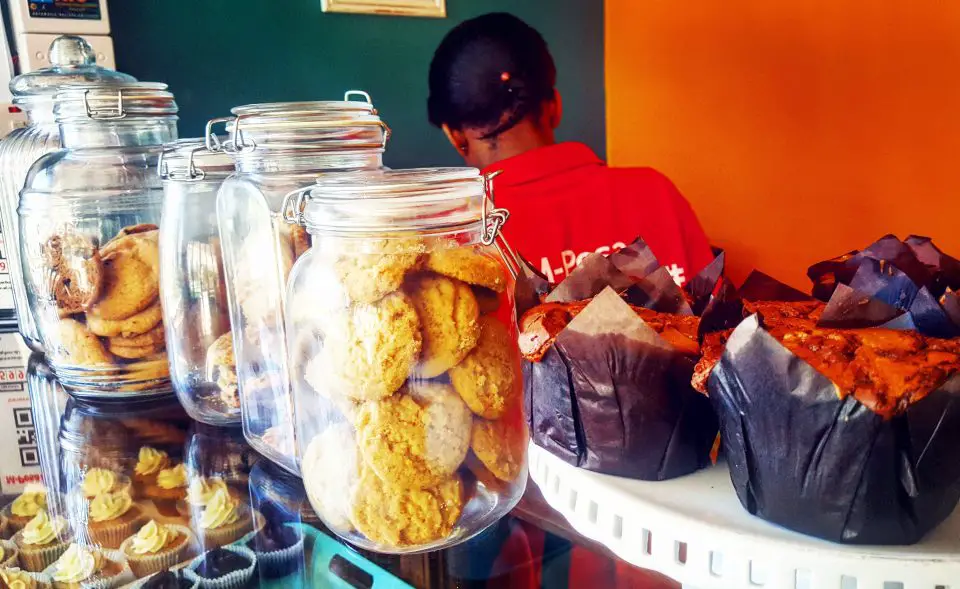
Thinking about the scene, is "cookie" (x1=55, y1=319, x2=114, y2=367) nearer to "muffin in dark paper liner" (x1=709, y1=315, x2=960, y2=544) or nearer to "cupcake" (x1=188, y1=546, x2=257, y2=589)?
"cupcake" (x1=188, y1=546, x2=257, y2=589)

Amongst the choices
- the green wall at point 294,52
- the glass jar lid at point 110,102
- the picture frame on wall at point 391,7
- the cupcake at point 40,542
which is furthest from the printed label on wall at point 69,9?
the cupcake at point 40,542

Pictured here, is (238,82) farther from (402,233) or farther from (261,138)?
(402,233)

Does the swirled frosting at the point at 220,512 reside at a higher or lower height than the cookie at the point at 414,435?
lower

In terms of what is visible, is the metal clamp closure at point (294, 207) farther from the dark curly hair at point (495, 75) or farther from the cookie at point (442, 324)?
the dark curly hair at point (495, 75)

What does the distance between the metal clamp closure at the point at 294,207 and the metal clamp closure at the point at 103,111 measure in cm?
34

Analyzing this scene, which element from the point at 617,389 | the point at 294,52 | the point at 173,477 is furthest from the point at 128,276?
the point at 294,52

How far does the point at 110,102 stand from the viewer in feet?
2.99

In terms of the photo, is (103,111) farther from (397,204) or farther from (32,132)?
(397,204)

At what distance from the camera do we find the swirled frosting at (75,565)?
61cm

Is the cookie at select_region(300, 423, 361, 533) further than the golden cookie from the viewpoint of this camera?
No

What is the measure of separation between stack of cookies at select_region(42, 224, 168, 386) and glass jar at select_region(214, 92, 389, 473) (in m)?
0.21

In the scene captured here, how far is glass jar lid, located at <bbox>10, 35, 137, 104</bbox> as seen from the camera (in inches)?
45.3

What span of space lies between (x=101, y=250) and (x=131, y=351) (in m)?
0.14

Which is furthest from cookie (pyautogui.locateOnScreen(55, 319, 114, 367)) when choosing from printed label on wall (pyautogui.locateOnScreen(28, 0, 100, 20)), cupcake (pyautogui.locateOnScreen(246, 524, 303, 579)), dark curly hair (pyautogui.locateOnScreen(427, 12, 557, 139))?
dark curly hair (pyautogui.locateOnScreen(427, 12, 557, 139))
